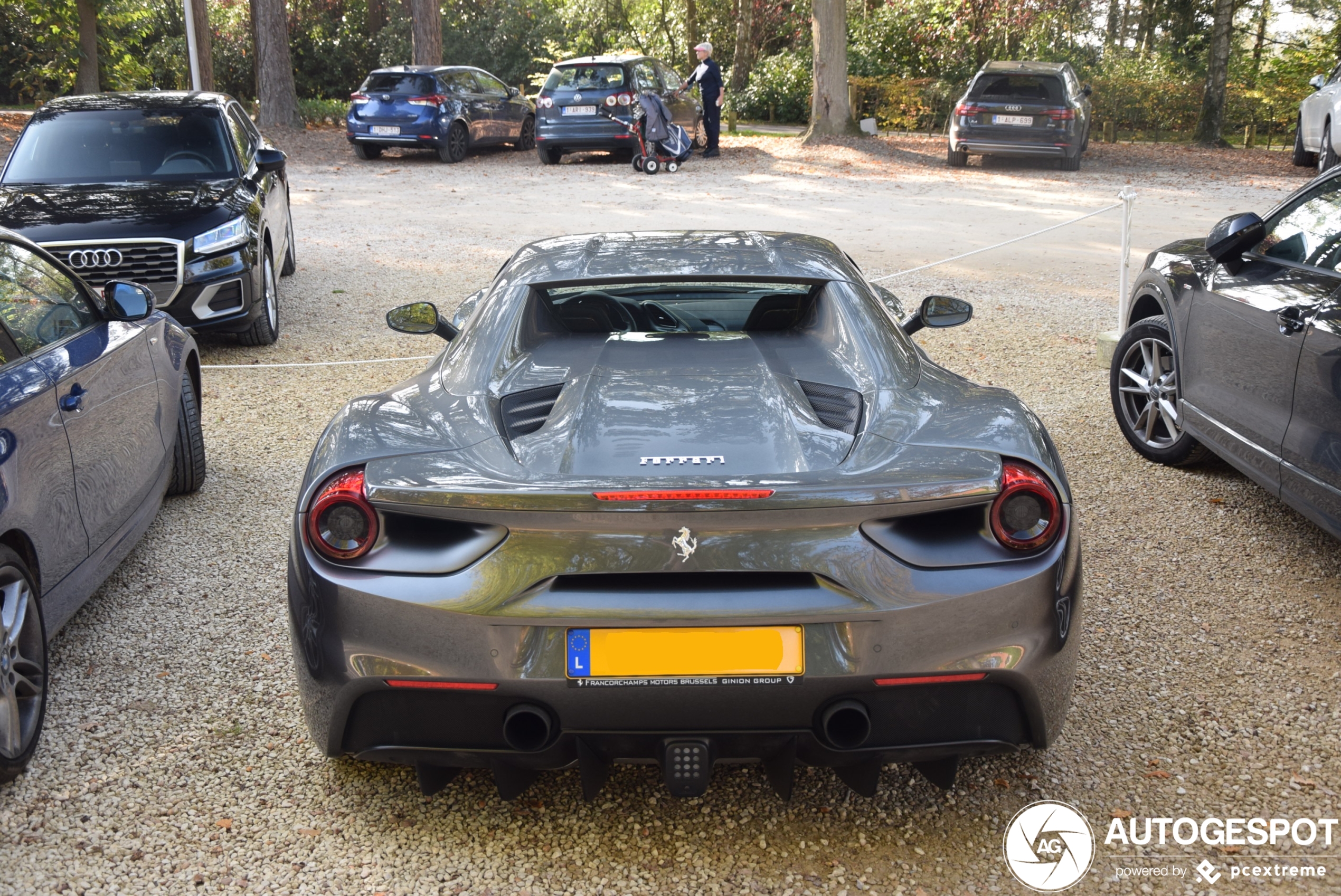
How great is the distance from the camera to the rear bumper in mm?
2486

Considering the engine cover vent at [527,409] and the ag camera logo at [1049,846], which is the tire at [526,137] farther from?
the ag camera logo at [1049,846]

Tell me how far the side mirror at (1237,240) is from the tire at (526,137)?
18683 mm

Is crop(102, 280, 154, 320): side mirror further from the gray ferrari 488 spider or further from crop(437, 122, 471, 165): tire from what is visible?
crop(437, 122, 471, 165): tire

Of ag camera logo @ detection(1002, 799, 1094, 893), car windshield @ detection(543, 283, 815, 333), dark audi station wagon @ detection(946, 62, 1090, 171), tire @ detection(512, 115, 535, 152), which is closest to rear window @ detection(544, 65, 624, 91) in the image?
tire @ detection(512, 115, 535, 152)

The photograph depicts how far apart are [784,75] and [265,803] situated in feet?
89.9

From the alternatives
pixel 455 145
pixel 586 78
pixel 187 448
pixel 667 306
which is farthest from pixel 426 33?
pixel 667 306

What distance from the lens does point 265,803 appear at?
3.04 m

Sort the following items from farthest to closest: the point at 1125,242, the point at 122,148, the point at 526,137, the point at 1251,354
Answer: the point at 526,137, the point at 122,148, the point at 1125,242, the point at 1251,354

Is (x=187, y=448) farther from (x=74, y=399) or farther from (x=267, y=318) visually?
(x=267, y=318)

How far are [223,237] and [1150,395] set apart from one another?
5.67 metres

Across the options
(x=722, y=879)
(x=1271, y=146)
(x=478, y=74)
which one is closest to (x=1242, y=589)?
(x=722, y=879)

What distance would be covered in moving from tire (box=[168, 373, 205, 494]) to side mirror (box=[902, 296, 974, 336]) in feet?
10.3

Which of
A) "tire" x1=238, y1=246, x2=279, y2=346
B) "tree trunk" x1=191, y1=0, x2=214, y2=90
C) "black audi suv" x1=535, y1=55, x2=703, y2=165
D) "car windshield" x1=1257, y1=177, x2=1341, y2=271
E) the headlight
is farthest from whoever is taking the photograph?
"tree trunk" x1=191, y1=0, x2=214, y2=90

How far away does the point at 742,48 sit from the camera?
3188 centimetres
